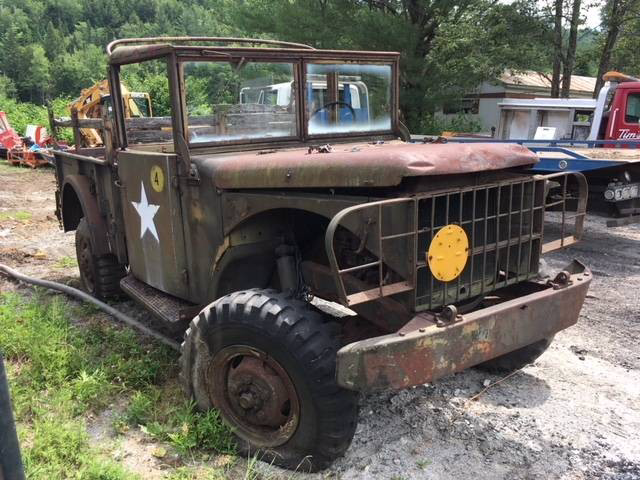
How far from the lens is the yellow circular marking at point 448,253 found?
2.67 meters

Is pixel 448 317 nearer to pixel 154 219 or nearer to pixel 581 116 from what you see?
pixel 154 219

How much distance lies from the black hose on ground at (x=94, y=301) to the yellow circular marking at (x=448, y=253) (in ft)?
7.05

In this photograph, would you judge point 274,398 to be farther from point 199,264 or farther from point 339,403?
point 199,264

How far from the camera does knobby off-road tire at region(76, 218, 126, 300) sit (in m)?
5.20

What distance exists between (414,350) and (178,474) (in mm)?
1320

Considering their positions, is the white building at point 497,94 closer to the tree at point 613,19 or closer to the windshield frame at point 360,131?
the tree at point 613,19

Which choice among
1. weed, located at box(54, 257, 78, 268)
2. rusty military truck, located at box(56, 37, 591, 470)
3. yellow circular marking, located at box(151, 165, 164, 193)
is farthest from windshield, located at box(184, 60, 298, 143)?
weed, located at box(54, 257, 78, 268)

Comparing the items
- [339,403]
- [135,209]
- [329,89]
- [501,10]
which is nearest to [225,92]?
[329,89]

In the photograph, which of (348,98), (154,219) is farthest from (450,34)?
(154,219)

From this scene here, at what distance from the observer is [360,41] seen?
14516 millimetres

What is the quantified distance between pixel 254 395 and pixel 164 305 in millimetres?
1340

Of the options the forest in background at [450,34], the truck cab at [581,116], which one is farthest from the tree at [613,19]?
the truck cab at [581,116]

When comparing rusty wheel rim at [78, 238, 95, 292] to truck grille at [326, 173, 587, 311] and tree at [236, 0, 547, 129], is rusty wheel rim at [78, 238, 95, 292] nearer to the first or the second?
truck grille at [326, 173, 587, 311]

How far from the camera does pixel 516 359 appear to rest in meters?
3.90
